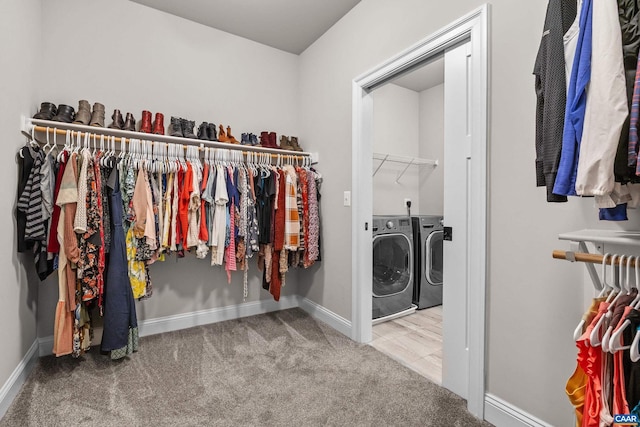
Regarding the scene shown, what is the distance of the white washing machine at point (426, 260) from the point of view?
3156 millimetres

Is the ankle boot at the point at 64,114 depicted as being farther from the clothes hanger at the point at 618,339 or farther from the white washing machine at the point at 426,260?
the white washing machine at the point at 426,260

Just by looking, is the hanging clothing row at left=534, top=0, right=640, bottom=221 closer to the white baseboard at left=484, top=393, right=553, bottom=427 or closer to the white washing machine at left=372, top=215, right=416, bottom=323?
the white baseboard at left=484, top=393, right=553, bottom=427

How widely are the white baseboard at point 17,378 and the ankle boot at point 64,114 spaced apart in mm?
1495

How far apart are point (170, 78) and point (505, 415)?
3240mm

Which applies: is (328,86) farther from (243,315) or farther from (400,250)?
(243,315)

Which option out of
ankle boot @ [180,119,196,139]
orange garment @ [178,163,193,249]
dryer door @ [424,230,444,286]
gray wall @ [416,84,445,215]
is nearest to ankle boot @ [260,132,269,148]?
ankle boot @ [180,119,196,139]

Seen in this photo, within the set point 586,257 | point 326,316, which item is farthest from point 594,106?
point 326,316

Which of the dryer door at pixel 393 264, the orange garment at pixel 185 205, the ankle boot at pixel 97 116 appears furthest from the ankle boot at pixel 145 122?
the dryer door at pixel 393 264

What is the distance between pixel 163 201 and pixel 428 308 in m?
2.81

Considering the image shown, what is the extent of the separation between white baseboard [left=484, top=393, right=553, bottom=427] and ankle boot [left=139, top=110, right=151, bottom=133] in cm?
280

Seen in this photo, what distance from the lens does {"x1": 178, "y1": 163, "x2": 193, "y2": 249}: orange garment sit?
7.32ft

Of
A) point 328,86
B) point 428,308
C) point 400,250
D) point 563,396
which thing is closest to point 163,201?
point 328,86

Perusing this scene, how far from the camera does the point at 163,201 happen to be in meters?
2.20

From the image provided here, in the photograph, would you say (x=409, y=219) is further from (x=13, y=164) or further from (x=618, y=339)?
(x=13, y=164)
